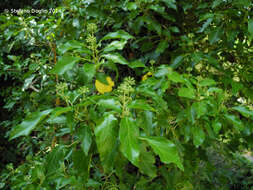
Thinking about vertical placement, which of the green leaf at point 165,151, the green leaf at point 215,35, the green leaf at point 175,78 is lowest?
the green leaf at point 165,151

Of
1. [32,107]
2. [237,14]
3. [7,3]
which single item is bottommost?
[32,107]

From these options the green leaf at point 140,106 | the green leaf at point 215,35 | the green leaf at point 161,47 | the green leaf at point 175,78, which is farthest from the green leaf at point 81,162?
the green leaf at point 215,35

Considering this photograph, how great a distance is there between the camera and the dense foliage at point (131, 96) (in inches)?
24.9

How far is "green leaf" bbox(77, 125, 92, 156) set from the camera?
627 mm

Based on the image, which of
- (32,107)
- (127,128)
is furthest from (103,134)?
(32,107)

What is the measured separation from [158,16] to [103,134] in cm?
118

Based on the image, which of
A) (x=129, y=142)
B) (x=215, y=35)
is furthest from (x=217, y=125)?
(x=215, y=35)

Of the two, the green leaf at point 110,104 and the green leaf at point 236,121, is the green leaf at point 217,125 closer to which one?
the green leaf at point 236,121

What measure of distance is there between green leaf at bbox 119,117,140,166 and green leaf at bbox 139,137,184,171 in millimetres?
66

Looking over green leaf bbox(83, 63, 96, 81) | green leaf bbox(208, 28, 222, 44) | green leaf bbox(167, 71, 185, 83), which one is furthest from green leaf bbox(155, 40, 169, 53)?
green leaf bbox(83, 63, 96, 81)

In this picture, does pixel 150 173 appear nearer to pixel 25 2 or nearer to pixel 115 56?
pixel 115 56

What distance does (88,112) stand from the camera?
698mm

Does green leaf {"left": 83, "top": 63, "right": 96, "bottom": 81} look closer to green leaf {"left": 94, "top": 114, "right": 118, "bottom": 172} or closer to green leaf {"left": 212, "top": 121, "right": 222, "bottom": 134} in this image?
green leaf {"left": 94, "top": 114, "right": 118, "bottom": 172}

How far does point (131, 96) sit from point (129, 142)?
31cm
